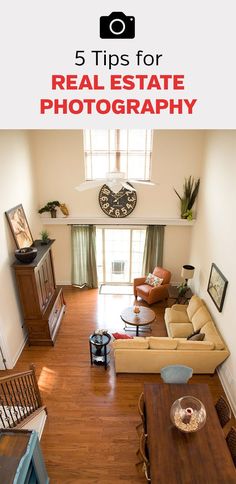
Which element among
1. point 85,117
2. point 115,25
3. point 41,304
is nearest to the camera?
point 115,25

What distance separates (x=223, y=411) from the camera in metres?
3.68

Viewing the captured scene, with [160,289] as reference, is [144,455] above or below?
above

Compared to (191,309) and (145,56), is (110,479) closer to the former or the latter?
(191,309)

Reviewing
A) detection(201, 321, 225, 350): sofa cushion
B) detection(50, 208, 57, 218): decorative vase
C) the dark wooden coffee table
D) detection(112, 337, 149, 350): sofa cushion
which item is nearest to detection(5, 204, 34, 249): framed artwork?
detection(50, 208, 57, 218): decorative vase

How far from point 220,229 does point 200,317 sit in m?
1.85

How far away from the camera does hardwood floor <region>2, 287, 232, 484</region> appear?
367cm

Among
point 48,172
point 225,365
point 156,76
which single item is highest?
point 156,76

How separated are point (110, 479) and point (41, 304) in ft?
10.1

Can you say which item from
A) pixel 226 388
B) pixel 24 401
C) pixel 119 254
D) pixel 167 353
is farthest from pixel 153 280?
pixel 24 401

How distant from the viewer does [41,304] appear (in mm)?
5617

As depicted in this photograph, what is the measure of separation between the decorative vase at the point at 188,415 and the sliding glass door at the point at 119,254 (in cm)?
499

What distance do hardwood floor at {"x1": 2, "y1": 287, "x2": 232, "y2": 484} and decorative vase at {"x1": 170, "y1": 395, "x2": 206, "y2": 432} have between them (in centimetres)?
108

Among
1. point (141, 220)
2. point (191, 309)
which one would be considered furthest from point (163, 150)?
point (191, 309)

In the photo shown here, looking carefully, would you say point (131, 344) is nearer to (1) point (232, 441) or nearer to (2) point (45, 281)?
(1) point (232, 441)
